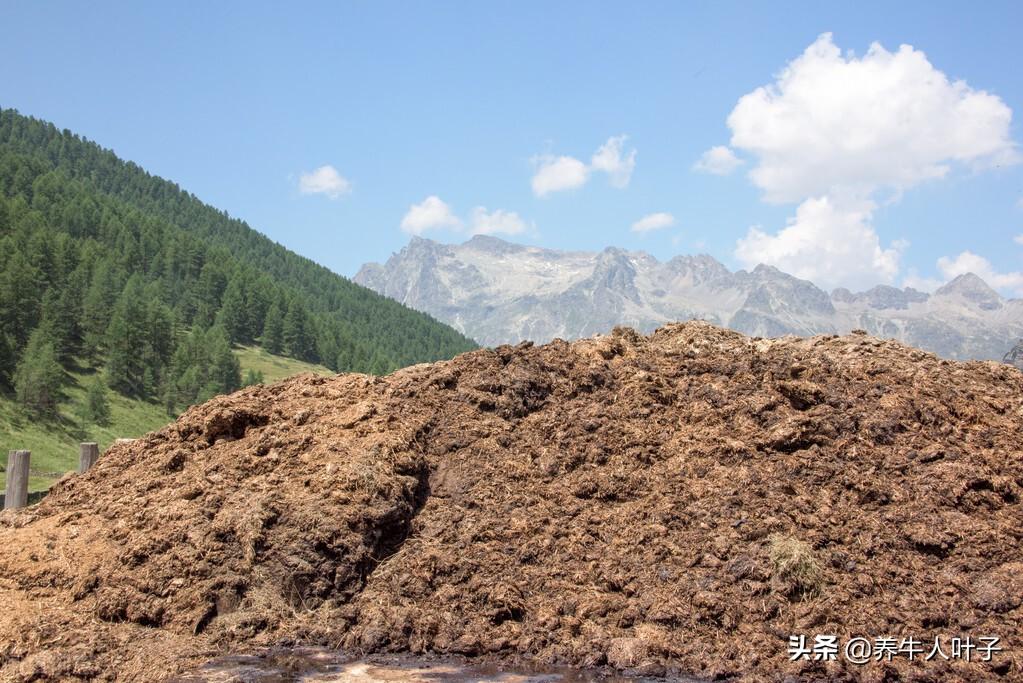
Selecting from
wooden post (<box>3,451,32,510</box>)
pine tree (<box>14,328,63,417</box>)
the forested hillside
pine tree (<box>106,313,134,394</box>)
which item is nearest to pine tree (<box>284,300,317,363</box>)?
the forested hillside

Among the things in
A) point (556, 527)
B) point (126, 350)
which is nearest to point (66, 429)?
point (126, 350)

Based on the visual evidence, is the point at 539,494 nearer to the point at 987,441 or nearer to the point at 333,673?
the point at 333,673

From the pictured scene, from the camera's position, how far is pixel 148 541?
8734mm

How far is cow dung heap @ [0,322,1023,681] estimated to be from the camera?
7.71 m

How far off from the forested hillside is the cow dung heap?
Answer: 53.7 m

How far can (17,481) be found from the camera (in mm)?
11000

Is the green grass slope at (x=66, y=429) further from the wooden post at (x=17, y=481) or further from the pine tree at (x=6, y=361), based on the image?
the wooden post at (x=17, y=481)

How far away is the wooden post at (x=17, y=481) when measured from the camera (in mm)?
10945

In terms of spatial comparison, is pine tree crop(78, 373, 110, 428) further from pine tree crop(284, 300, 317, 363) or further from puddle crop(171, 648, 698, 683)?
pine tree crop(284, 300, 317, 363)

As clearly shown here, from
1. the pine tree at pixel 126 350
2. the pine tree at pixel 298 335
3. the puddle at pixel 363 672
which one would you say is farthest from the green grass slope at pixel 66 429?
the pine tree at pixel 298 335

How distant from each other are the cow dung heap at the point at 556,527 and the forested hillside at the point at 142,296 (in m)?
53.7

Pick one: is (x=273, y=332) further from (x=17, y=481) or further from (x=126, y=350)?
(x=17, y=481)

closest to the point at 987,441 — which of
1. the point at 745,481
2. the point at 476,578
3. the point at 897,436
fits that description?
the point at 897,436

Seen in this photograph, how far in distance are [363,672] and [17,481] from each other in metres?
6.44
